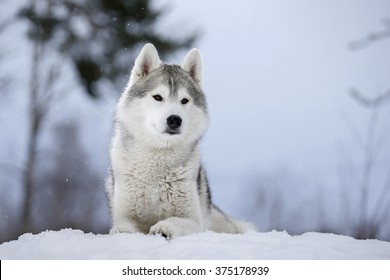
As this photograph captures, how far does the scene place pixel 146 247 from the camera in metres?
3.89

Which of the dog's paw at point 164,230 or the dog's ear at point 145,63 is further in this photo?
the dog's ear at point 145,63

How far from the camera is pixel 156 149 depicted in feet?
17.7

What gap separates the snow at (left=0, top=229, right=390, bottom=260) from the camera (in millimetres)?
3602

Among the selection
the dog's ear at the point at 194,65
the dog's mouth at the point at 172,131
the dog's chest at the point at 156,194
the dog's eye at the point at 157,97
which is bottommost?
the dog's chest at the point at 156,194

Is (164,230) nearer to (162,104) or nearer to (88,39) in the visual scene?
(162,104)

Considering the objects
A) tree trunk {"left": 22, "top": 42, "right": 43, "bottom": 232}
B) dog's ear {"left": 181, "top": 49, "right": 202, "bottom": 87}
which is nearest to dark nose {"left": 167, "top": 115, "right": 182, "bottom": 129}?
dog's ear {"left": 181, "top": 49, "right": 202, "bottom": 87}

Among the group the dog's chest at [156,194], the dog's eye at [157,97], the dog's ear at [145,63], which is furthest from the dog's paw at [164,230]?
the dog's ear at [145,63]

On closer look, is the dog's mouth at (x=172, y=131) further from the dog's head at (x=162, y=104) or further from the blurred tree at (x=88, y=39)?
the blurred tree at (x=88, y=39)

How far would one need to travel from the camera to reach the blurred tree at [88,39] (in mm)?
13031

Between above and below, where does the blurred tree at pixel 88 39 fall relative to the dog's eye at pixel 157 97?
above

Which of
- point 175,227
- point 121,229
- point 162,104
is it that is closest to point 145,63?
point 162,104

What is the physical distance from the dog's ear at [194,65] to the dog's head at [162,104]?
10mm
